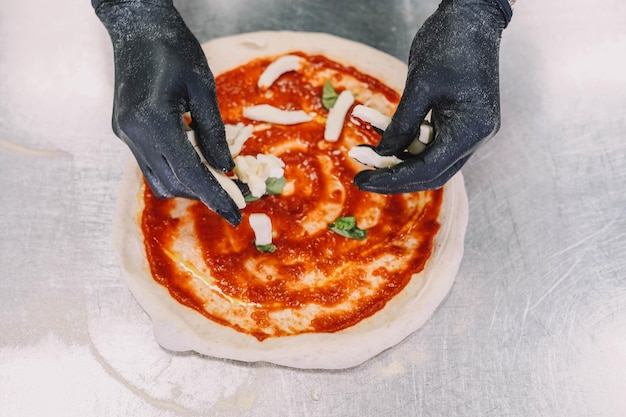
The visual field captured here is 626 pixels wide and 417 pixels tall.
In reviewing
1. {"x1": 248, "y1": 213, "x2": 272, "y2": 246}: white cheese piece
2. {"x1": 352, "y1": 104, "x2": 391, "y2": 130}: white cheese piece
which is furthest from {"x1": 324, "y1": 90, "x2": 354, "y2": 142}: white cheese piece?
{"x1": 248, "y1": 213, "x2": 272, "y2": 246}: white cheese piece

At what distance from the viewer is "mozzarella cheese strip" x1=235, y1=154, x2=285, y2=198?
216cm

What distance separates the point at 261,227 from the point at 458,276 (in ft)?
2.48

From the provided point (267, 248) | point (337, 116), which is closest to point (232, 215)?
point (267, 248)

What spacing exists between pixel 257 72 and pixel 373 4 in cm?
74

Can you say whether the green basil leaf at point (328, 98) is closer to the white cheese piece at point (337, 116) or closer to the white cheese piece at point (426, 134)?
the white cheese piece at point (337, 116)

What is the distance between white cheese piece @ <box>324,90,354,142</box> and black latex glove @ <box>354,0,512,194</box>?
0.38 m

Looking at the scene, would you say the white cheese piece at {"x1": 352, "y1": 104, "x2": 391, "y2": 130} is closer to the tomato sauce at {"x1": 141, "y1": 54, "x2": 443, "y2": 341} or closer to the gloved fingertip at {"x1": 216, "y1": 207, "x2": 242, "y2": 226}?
the tomato sauce at {"x1": 141, "y1": 54, "x2": 443, "y2": 341}

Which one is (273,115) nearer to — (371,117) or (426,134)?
(371,117)

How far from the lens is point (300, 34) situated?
262 centimetres

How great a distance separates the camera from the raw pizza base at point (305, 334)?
6.63 ft

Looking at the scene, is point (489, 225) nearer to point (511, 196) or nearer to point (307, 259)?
point (511, 196)

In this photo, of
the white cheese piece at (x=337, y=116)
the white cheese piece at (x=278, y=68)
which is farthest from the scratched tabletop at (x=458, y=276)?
the white cheese piece at (x=337, y=116)

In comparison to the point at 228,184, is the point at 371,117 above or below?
above

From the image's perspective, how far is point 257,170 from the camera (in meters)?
2.20
